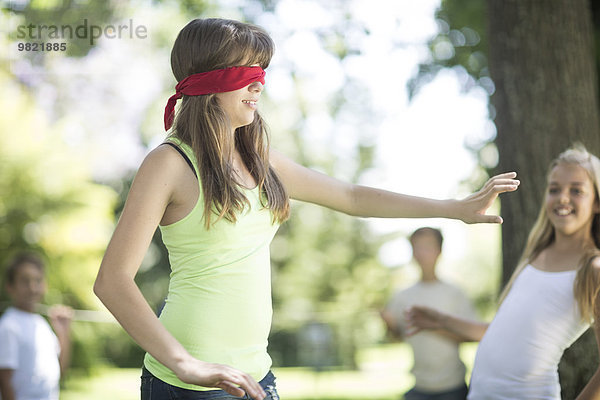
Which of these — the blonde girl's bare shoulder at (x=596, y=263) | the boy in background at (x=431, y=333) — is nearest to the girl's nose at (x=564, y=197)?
the blonde girl's bare shoulder at (x=596, y=263)

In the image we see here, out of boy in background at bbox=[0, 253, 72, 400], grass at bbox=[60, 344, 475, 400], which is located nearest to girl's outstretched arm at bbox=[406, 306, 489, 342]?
boy in background at bbox=[0, 253, 72, 400]

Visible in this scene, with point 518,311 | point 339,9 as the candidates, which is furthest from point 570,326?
point 339,9

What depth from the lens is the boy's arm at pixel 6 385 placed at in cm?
438

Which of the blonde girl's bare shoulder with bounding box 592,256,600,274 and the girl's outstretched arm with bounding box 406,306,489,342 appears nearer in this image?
the blonde girl's bare shoulder with bounding box 592,256,600,274

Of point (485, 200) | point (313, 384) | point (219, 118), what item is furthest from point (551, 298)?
point (313, 384)

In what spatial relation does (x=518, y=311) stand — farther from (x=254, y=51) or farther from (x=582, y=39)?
(x=582, y=39)

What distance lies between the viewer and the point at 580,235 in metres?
3.40

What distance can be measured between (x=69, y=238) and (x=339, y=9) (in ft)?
36.1

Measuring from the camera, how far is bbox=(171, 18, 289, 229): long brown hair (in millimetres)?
2240

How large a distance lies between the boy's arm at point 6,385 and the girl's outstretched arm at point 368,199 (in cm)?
266

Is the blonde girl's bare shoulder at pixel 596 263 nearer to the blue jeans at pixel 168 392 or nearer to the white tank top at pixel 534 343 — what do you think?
the white tank top at pixel 534 343

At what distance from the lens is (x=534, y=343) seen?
10.6ft

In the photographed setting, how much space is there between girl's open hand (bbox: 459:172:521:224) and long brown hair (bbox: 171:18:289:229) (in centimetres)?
68

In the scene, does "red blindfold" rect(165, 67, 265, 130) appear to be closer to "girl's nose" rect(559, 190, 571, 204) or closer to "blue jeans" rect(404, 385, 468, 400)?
"girl's nose" rect(559, 190, 571, 204)
